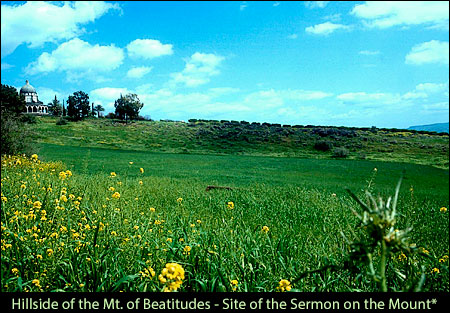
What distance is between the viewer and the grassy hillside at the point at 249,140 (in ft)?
171

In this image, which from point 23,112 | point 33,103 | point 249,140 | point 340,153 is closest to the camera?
point 23,112

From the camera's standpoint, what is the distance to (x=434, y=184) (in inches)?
890

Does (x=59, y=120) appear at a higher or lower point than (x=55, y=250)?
higher

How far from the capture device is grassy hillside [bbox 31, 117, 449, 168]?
5203cm

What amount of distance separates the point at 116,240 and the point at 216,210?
4935mm

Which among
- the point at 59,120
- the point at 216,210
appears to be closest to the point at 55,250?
the point at 216,210

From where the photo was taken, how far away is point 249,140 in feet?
220

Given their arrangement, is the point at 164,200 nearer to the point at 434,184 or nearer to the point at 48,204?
the point at 48,204

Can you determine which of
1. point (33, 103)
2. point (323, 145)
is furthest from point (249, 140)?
point (33, 103)
